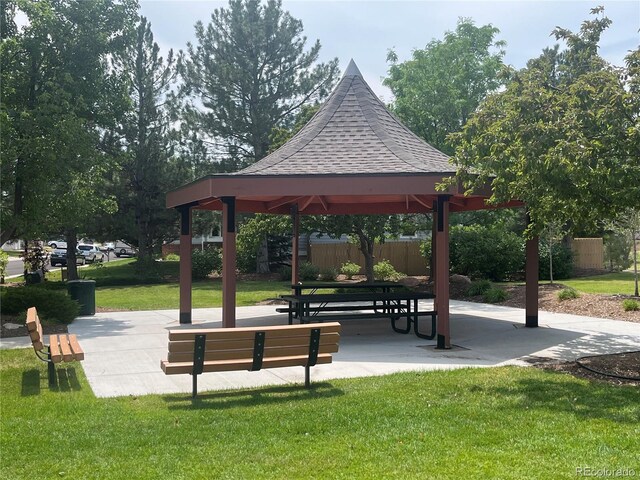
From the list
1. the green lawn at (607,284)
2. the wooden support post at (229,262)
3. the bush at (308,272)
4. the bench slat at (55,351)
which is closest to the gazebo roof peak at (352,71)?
the wooden support post at (229,262)

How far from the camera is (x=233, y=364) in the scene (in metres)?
6.99

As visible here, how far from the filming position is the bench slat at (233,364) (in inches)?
267

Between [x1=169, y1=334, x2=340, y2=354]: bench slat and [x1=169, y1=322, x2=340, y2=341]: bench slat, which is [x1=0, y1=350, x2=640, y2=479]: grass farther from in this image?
[x1=169, y1=322, x2=340, y2=341]: bench slat

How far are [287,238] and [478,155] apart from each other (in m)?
27.6

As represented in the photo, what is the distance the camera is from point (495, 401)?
668cm

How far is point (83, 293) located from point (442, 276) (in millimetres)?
10020

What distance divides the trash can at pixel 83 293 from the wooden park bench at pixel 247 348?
10368 mm

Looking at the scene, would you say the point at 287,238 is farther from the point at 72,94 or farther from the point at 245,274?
the point at 72,94

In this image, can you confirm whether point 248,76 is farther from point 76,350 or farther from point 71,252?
point 76,350

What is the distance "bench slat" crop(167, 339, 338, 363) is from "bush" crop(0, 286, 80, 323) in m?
8.46

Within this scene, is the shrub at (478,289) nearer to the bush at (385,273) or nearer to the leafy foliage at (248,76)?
the bush at (385,273)

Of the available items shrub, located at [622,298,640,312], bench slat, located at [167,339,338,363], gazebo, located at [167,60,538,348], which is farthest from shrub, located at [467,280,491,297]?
bench slat, located at [167,339,338,363]

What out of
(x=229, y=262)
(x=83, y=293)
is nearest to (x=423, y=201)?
(x=229, y=262)

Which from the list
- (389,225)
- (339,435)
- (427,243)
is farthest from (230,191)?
(427,243)
